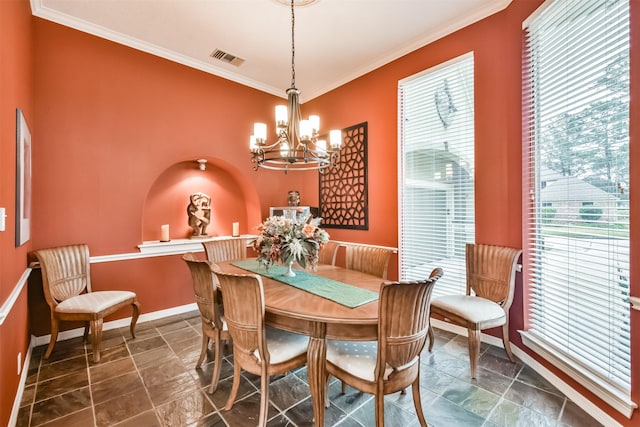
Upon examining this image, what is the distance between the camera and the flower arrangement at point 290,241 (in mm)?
2168

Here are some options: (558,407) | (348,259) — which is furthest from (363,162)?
(558,407)

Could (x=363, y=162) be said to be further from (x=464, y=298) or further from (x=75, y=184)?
(x=75, y=184)

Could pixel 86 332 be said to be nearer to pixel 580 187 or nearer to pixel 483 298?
pixel 483 298

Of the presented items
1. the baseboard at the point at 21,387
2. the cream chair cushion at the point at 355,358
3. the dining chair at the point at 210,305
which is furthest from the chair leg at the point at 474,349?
the baseboard at the point at 21,387

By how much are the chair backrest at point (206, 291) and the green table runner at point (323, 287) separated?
0.50 meters

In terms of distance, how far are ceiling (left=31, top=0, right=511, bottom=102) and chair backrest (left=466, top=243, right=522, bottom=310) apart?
2271 millimetres

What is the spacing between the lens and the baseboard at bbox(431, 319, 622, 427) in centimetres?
172

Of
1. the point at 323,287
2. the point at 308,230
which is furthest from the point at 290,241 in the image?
the point at 323,287

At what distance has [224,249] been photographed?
324 centimetres

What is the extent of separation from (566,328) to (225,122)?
4.31m

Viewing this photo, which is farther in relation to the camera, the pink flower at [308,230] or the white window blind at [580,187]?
the pink flower at [308,230]

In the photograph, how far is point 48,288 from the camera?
251 cm

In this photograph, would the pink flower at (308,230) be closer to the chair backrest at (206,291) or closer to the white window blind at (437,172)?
the chair backrest at (206,291)

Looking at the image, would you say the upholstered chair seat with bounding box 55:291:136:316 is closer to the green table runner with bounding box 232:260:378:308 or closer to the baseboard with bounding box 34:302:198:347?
the baseboard with bounding box 34:302:198:347
